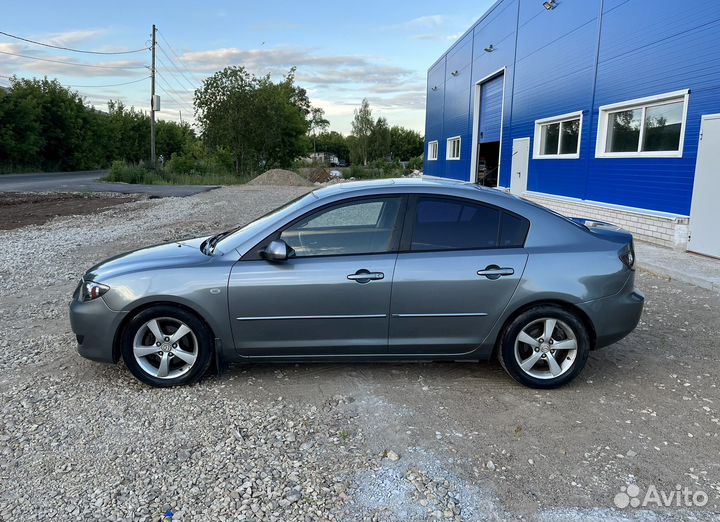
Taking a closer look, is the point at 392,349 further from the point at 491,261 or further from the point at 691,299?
the point at 691,299

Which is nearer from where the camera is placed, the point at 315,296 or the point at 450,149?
the point at 315,296

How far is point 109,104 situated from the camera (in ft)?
206

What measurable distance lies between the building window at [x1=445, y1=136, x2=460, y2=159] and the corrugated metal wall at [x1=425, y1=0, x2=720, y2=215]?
20.6 ft

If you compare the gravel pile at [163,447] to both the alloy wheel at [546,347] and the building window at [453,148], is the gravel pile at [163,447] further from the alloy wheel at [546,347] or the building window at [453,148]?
the building window at [453,148]

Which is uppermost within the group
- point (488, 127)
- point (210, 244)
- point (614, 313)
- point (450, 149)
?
point (488, 127)

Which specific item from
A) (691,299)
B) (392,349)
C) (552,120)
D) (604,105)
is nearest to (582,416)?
(392,349)

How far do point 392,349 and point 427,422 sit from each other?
2.14 ft

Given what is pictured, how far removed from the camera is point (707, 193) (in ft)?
30.9

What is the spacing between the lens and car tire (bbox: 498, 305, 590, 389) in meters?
4.10

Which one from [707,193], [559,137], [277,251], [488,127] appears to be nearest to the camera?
[277,251]

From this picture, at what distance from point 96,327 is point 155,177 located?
1319 inches

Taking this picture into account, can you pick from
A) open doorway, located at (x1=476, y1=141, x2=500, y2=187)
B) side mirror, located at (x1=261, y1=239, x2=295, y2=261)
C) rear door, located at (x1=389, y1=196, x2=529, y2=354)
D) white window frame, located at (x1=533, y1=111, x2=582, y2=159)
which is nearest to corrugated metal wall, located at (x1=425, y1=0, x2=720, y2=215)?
white window frame, located at (x1=533, y1=111, x2=582, y2=159)

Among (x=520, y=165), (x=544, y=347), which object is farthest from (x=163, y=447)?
(x=520, y=165)

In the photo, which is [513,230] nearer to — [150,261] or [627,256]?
[627,256]
